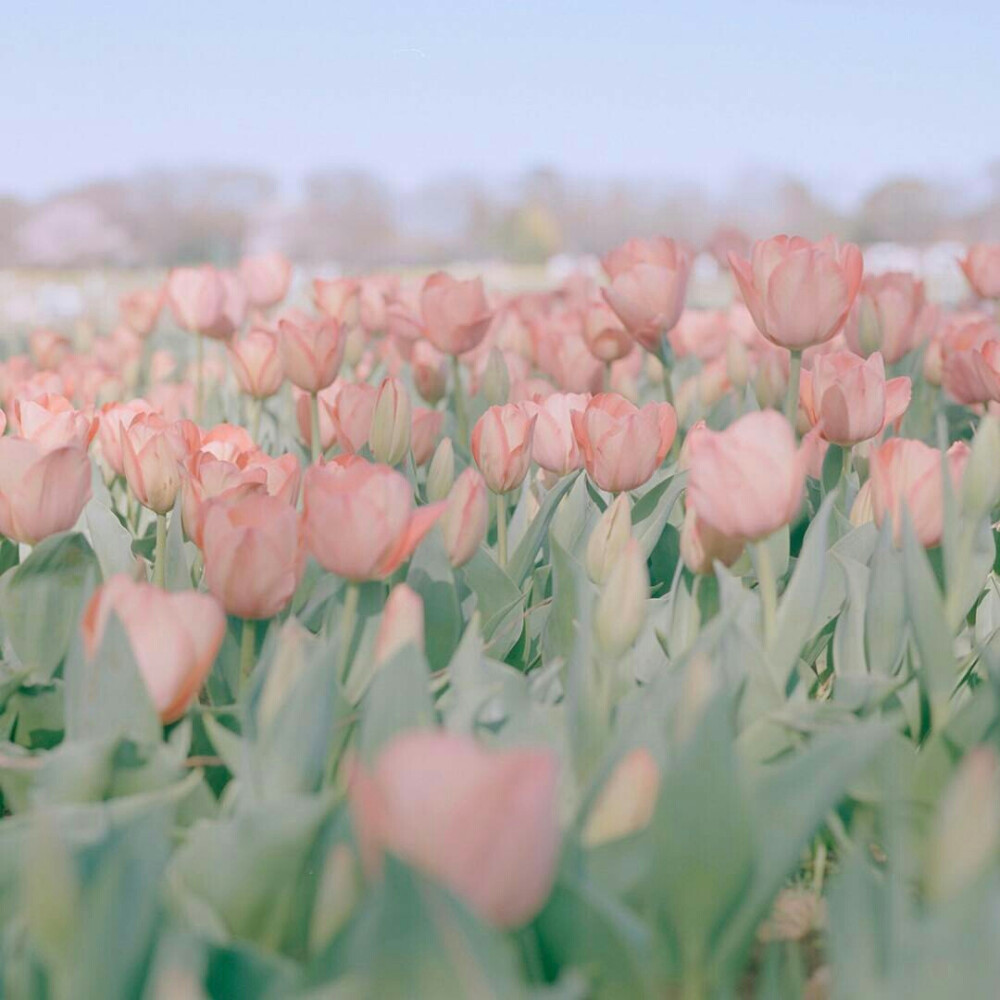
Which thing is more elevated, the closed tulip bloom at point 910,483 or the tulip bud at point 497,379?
the closed tulip bloom at point 910,483

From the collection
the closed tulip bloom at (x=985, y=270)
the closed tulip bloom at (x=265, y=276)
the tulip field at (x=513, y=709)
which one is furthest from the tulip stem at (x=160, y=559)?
the closed tulip bloom at (x=985, y=270)

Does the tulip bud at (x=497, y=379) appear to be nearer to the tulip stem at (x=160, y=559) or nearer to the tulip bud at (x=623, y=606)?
the tulip stem at (x=160, y=559)

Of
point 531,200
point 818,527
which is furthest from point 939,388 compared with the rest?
point 531,200

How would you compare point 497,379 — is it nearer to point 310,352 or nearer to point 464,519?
point 310,352

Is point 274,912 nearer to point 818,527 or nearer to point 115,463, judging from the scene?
point 818,527

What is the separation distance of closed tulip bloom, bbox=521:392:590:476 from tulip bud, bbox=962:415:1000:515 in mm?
530

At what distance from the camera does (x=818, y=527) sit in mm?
1062

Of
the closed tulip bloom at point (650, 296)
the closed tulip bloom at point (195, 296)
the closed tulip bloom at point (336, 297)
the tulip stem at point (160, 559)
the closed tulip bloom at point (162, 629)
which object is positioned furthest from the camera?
the closed tulip bloom at point (336, 297)

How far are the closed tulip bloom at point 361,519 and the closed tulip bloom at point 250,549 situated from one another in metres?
0.02

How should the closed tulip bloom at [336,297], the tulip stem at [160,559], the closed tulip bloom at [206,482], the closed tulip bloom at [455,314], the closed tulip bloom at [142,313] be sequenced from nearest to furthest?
the closed tulip bloom at [206,482] → the tulip stem at [160,559] → the closed tulip bloom at [455,314] → the closed tulip bloom at [336,297] → the closed tulip bloom at [142,313]

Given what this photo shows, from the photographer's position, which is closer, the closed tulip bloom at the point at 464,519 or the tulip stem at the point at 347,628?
the tulip stem at the point at 347,628

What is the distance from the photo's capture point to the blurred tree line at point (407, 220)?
39031 mm

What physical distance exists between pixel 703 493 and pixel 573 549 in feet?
1.45

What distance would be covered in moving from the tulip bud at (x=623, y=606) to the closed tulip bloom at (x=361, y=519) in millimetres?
162
